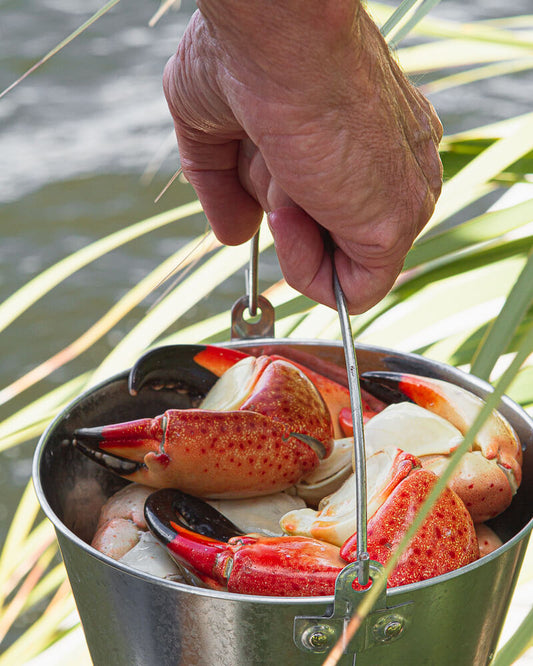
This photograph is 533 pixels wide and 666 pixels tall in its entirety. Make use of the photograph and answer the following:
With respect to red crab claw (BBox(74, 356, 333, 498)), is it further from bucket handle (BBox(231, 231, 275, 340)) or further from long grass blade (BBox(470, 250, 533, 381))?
long grass blade (BBox(470, 250, 533, 381))

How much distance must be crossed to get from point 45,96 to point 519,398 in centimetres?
216

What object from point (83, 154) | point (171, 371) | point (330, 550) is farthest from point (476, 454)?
point (83, 154)

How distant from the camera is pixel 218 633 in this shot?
1.57 feet

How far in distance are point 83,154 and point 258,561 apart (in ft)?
6.69

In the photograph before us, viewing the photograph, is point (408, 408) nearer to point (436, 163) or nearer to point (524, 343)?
point (436, 163)

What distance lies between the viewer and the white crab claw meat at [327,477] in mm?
622

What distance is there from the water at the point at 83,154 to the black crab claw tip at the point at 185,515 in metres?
0.94

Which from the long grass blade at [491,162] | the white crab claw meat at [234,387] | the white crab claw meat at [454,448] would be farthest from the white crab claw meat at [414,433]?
the long grass blade at [491,162]

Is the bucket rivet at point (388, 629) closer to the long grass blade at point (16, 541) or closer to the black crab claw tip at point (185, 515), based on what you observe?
the black crab claw tip at point (185, 515)

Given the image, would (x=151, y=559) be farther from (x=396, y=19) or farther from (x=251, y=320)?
(x=396, y=19)

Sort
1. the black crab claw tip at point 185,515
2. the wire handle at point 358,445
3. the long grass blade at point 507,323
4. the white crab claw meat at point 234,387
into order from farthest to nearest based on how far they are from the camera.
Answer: the white crab claw meat at point 234,387 < the black crab claw tip at point 185,515 < the wire handle at point 358,445 < the long grass blade at point 507,323

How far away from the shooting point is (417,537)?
495 millimetres

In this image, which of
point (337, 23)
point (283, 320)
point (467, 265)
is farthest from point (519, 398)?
point (337, 23)

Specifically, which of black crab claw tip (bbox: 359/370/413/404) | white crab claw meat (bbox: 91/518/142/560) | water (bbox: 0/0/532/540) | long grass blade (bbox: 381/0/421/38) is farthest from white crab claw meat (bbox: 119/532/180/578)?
water (bbox: 0/0/532/540)
